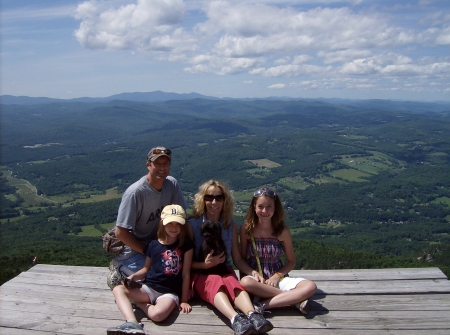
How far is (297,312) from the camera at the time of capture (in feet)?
14.6

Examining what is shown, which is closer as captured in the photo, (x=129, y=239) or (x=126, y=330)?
(x=126, y=330)

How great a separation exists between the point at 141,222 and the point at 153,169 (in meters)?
0.72

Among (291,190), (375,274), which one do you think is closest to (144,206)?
(375,274)

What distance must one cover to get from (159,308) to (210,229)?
1043mm

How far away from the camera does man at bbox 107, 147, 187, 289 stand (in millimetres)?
4625

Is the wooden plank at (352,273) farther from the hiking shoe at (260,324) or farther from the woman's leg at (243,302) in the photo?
the hiking shoe at (260,324)

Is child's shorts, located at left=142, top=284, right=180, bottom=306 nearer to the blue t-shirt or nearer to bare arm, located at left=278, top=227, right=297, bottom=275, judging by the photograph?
the blue t-shirt

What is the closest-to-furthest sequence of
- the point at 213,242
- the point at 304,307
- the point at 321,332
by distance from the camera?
the point at 321,332
the point at 304,307
the point at 213,242

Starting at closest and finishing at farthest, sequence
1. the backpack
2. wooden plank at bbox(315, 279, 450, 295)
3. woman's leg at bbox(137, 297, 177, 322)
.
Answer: woman's leg at bbox(137, 297, 177, 322) → the backpack → wooden plank at bbox(315, 279, 450, 295)

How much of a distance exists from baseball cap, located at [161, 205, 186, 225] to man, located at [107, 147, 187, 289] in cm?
31

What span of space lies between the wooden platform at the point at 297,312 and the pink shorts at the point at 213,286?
6.7 inches

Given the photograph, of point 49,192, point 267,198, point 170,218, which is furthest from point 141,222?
point 49,192

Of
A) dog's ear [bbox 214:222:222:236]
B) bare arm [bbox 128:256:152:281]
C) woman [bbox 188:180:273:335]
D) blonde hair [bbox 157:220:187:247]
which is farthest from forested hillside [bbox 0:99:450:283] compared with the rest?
dog's ear [bbox 214:222:222:236]

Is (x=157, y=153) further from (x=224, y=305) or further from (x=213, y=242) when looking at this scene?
(x=224, y=305)
